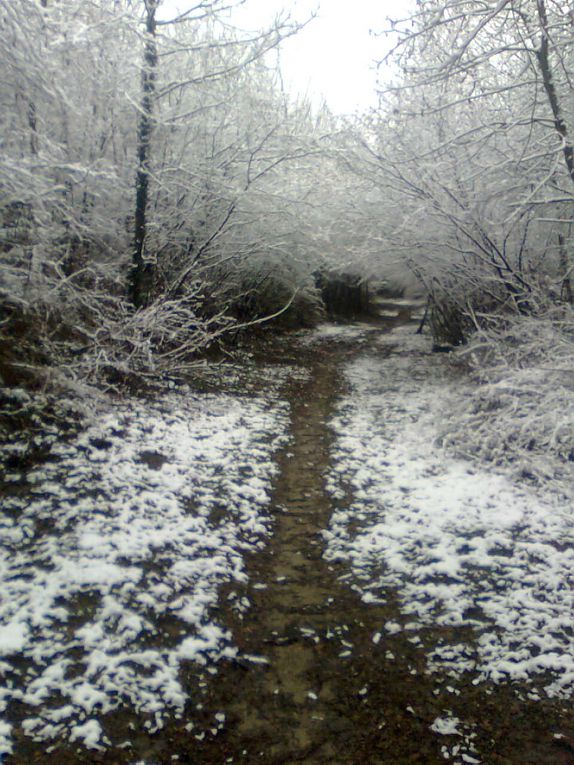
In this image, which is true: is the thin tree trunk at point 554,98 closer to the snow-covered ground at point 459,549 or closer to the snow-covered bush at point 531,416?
the snow-covered bush at point 531,416

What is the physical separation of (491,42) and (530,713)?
9.64m

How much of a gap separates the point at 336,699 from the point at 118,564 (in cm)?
220

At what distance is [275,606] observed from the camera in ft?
15.1

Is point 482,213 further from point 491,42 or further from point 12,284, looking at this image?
point 12,284

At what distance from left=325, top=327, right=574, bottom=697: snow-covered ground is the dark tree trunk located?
4351 mm

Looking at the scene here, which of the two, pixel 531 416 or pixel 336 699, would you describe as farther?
pixel 531 416

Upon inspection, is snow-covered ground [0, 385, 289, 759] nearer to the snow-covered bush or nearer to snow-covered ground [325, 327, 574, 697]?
snow-covered ground [325, 327, 574, 697]

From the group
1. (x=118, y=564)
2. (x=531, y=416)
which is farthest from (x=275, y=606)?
(x=531, y=416)

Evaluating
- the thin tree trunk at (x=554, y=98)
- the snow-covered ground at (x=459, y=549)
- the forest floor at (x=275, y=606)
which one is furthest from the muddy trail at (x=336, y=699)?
the thin tree trunk at (x=554, y=98)

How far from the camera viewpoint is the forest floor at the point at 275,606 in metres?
3.34

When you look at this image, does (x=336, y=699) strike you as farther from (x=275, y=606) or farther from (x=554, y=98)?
(x=554, y=98)

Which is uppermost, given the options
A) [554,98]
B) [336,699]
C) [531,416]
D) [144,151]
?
[554,98]

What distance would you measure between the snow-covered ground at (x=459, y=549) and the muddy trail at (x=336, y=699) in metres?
0.18

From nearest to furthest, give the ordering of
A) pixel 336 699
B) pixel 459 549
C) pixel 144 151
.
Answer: pixel 336 699 < pixel 459 549 < pixel 144 151
